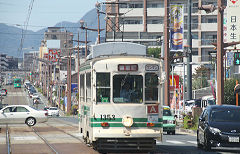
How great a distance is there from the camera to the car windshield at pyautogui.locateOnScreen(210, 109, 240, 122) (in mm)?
19094

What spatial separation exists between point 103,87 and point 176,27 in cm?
2978

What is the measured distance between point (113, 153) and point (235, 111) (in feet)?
14.7

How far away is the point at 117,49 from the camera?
19.0 meters

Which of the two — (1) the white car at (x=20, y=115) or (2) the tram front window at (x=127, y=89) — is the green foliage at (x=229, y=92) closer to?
(1) the white car at (x=20, y=115)

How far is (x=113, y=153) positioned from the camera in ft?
59.5

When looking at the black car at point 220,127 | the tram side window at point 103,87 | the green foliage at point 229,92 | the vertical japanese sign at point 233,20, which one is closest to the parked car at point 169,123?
the black car at point 220,127

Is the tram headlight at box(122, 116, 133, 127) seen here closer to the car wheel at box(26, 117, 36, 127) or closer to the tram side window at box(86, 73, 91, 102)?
the tram side window at box(86, 73, 91, 102)

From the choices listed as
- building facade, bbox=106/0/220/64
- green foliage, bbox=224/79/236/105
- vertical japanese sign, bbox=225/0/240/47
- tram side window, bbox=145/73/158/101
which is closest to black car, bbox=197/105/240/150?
tram side window, bbox=145/73/158/101

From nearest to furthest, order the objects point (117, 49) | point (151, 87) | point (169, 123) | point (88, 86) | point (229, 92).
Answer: point (151, 87) < point (88, 86) < point (117, 49) < point (169, 123) < point (229, 92)

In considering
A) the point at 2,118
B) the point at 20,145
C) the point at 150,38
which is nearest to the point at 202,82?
the point at 150,38

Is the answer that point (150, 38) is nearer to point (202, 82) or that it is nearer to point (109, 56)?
point (202, 82)

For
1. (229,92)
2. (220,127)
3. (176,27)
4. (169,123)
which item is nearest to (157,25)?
(229,92)

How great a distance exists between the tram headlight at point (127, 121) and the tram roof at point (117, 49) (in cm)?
284

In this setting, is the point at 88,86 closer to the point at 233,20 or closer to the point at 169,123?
the point at 169,123
